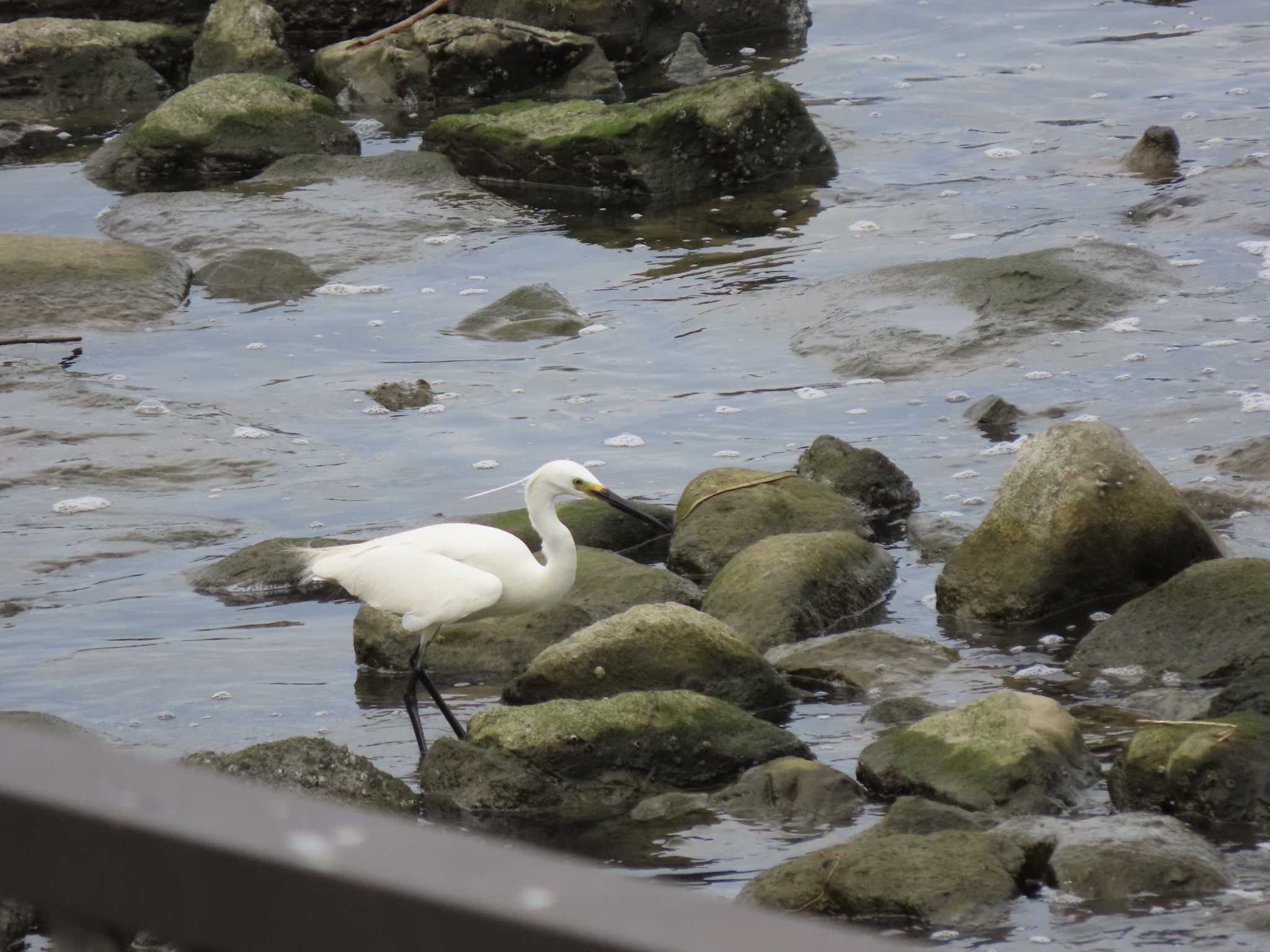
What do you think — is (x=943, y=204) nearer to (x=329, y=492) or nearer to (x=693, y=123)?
(x=693, y=123)

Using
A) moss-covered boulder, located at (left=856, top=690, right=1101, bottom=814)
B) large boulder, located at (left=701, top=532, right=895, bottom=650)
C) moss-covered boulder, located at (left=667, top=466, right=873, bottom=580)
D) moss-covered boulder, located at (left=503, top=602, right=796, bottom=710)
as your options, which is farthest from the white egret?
moss-covered boulder, located at (left=856, top=690, right=1101, bottom=814)

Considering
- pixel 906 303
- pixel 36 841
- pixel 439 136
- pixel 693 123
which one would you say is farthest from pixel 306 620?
pixel 439 136

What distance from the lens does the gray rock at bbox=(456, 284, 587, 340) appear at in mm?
10805

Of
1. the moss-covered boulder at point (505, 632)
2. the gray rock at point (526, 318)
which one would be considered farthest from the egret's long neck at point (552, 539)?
the gray rock at point (526, 318)

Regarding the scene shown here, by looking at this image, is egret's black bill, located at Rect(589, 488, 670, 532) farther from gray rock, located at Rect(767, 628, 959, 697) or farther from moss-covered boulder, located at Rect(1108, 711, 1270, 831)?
moss-covered boulder, located at Rect(1108, 711, 1270, 831)

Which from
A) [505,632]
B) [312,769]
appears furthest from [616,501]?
[312,769]

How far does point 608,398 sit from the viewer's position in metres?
9.71

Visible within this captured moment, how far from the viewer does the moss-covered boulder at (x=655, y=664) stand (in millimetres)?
5953

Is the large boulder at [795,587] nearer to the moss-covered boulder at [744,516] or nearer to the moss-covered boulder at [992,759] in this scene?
the moss-covered boulder at [744,516]

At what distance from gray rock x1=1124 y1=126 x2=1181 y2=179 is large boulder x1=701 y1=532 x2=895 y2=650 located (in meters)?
7.21

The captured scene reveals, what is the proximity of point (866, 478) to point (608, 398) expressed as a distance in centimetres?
227

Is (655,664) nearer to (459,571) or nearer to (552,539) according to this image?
(552,539)

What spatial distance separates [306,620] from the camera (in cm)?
724

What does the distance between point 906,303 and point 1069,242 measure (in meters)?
1.53
